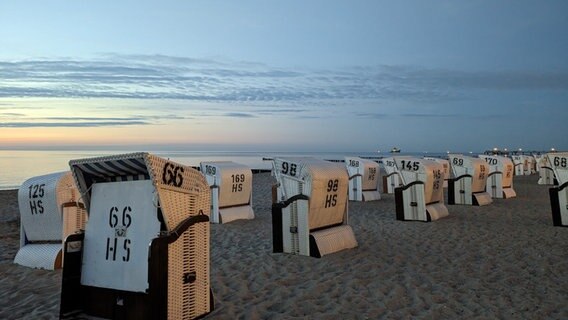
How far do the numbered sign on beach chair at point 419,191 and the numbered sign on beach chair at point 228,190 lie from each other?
14.4 feet

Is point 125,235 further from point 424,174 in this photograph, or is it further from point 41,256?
point 424,174

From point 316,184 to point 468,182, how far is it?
1153cm

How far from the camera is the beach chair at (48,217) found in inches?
316

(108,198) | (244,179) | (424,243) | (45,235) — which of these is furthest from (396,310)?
(244,179)

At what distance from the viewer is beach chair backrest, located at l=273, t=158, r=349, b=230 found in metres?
9.17

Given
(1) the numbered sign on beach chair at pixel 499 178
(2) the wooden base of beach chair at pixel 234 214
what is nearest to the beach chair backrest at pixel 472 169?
(1) the numbered sign on beach chair at pixel 499 178

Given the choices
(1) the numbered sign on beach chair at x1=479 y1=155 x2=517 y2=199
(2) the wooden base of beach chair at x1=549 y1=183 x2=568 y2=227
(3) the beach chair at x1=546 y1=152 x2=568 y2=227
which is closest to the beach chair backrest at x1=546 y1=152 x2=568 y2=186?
(3) the beach chair at x1=546 y1=152 x2=568 y2=227

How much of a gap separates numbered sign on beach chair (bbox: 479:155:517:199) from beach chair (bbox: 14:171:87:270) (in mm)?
18013

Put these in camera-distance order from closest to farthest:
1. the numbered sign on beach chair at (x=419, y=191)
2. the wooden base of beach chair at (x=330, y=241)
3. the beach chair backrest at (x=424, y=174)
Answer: the wooden base of beach chair at (x=330, y=241) → the numbered sign on beach chair at (x=419, y=191) → the beach chair backrest at (x=424, y=174)

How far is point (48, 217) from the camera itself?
8.20 metres

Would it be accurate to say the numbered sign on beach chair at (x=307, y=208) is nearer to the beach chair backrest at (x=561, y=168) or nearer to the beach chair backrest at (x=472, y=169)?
the beach chair backrest at (x=561, y=168)

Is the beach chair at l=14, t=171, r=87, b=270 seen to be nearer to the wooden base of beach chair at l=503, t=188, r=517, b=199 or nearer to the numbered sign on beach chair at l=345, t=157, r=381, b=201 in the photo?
the numbered sign on beach chair at l=345, t=157, r=381, b=201

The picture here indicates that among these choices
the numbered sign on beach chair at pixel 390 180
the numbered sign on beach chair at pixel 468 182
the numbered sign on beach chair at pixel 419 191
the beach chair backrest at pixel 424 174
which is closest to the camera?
the numbered sign on beach chair at pixel 419 191

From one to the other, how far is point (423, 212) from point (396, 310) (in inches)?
329
